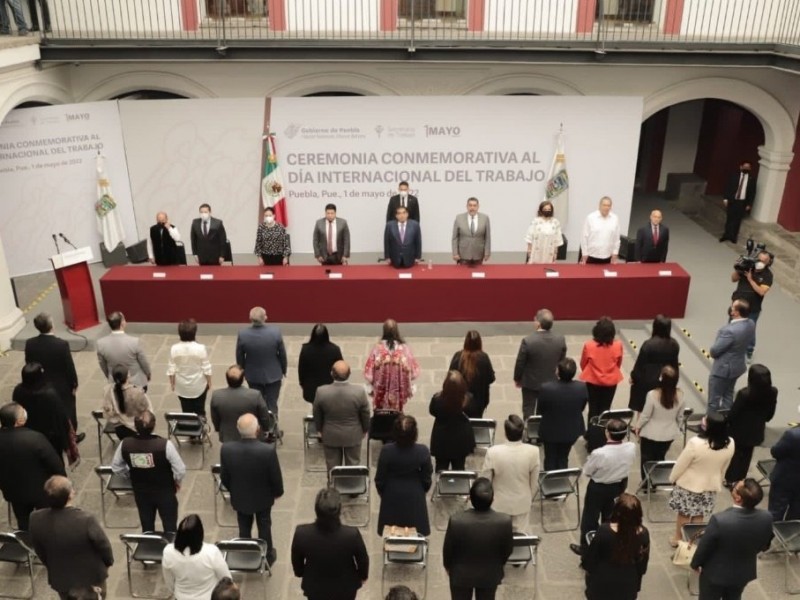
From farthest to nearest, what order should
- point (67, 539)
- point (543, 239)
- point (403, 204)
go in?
point (403, 204), point (543, 239), point (67, 539)

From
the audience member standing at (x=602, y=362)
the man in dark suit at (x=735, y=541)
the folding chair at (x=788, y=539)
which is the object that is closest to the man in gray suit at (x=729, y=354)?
the audience member standing at (x=602, y=362)

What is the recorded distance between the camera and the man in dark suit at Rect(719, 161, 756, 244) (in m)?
13.5

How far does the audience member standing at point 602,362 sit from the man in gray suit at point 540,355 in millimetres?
263

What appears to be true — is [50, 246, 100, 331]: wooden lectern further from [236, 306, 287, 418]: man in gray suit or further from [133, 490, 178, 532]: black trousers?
[133, 490, 178, 532]: black trousers

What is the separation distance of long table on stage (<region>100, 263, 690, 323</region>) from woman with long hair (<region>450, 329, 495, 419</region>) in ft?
10.2

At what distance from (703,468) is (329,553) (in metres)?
3.08

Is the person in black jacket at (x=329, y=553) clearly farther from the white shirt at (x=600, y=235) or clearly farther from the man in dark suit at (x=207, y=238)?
the white shirt at (x=600, y=235)

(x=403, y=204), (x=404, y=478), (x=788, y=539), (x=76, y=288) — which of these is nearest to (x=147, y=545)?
(x=404, y=478)

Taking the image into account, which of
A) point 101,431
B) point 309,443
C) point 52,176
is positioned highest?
point 52,176

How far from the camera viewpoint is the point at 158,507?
6.28m

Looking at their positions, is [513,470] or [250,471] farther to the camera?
[513,470]

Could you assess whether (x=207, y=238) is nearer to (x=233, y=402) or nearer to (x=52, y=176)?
(x=52, y=176)

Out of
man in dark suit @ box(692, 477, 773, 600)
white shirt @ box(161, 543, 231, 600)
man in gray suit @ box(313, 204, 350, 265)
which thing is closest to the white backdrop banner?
man in gray suit @ box(313, 204, 350, 265)

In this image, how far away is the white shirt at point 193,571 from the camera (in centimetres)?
488
